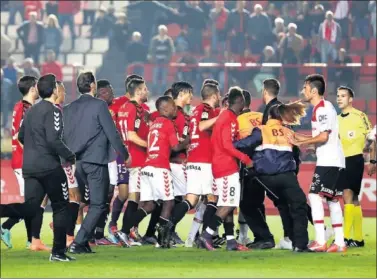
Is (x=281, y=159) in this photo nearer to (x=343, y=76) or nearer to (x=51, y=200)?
(x=51, y=200)

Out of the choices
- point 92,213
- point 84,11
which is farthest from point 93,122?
point 84,11

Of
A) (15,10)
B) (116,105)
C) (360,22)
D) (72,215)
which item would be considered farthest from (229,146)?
(15,10)

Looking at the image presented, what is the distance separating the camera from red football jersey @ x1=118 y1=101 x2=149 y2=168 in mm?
16188

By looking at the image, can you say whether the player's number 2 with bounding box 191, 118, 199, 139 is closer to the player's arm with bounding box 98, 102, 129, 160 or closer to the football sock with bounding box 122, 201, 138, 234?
the football sock with bounding box 122, 201, 138, 234

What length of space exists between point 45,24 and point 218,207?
63.7ft

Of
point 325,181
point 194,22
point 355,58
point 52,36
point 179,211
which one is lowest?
point 179,211

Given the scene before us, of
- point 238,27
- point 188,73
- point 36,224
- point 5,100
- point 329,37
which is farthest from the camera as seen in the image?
point 238,27

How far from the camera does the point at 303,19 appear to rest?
1251 inches

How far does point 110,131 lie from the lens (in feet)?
47.3

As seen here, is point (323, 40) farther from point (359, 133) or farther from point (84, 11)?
point (359, 133)

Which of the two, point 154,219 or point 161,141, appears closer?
point 161,141

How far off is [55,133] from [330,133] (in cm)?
356

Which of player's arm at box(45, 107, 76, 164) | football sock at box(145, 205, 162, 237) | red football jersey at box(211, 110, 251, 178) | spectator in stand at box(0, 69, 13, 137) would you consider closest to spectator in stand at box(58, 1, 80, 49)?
spectator in stand at box(0, 69, 13, 137)

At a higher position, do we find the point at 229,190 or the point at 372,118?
the point at 372,118
